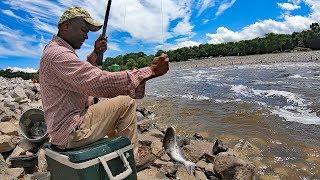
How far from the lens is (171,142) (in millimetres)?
6340

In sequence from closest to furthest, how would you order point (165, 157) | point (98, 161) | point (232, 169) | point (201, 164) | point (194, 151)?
point (98, 161)
point (232, 169)
point (165, 157)
point (201, 164)
point (194, 151)

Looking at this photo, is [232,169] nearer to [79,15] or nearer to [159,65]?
[159,65]

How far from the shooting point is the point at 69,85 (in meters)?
2.79

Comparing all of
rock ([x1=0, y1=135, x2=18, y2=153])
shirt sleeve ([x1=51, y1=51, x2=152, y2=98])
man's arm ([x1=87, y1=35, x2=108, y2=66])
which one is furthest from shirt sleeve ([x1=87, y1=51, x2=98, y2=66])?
Answer: rock ([x1=0, y1=135, x2=18, y2=153])

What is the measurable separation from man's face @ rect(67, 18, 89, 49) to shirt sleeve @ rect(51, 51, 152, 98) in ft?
0.94

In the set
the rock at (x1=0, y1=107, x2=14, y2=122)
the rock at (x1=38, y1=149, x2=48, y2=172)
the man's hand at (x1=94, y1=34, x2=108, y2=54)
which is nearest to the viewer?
the man's hand at (x1=94, y1=34, x2=108, y2=54)

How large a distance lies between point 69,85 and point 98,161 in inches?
26.0

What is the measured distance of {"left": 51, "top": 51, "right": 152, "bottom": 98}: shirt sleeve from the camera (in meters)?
2.71

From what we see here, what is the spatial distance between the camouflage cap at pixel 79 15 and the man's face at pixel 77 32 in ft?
0.12

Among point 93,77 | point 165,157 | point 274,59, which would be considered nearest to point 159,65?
point 93,77

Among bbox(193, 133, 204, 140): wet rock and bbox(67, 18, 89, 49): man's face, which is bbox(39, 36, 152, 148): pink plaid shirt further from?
bbox(193, 133, 204, 140): wet rock

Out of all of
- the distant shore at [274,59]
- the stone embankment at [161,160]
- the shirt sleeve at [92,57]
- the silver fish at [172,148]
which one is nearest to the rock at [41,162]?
the stone embankment at [161,160]

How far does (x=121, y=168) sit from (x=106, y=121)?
1.49 ft

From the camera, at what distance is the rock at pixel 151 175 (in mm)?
4973
